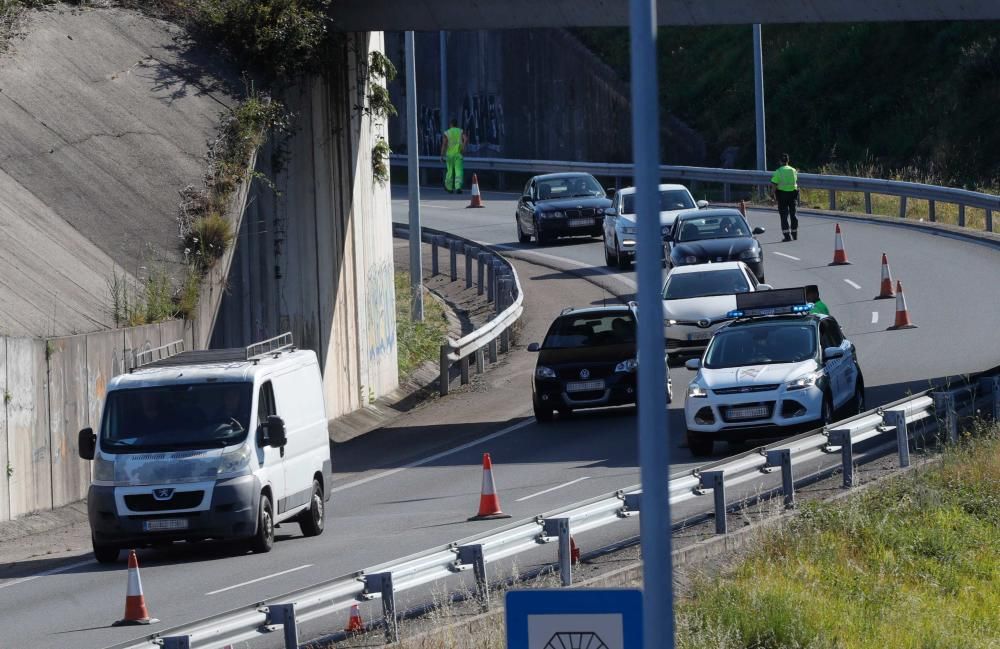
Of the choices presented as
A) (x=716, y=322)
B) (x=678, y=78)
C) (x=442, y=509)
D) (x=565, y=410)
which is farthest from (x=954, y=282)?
(x=678, y=78)

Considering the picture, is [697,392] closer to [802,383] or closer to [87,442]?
[802,383]

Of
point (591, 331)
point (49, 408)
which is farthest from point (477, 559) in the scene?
point (591, 331)

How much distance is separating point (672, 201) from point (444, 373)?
34.9ft

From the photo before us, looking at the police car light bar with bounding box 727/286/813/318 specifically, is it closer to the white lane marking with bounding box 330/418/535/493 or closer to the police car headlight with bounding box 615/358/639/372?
the police car headlight with bounding box 615/358/639/372

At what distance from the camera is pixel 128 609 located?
503 inches

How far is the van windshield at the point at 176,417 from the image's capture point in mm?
16031

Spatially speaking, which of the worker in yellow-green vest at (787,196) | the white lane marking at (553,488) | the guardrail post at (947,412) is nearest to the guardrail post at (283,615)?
the white lane marking at (553,488)

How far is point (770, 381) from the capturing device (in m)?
18.9

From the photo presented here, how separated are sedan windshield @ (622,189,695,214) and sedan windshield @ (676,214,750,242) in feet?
13.0

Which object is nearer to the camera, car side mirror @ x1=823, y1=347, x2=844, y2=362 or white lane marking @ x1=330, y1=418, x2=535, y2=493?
car side mirror @ x1=823, y1=347, x2=844, y2=362

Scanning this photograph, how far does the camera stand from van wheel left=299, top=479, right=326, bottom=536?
56.7 ft

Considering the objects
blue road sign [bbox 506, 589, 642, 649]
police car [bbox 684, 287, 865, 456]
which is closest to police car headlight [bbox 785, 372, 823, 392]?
police car [bbox 684, 287, 865, 456]

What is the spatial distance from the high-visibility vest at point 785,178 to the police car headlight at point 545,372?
14043 millimetres

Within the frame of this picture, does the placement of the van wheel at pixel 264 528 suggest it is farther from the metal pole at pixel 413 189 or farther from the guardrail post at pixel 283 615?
the metal pole at pixel 413 189
